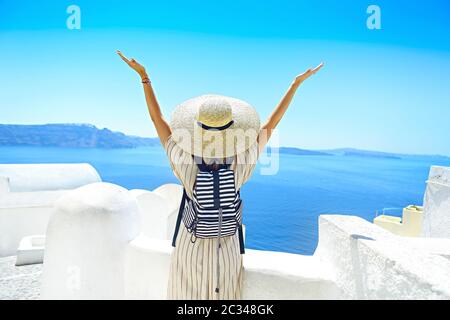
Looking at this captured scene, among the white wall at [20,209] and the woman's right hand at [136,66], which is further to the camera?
the white wall at [20,209]

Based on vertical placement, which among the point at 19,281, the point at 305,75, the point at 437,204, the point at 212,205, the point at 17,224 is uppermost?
the point at 305,75

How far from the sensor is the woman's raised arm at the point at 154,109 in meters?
1.83

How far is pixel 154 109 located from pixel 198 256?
3.03 feet

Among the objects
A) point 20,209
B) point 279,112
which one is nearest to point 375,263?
point 279,112

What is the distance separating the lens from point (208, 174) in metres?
1.67

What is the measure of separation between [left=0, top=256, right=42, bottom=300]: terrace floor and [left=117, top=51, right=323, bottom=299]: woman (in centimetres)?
327

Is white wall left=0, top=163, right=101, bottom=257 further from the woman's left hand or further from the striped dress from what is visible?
the woman's left hand

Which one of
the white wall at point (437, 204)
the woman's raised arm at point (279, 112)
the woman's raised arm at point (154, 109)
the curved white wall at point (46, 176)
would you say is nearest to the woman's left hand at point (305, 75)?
the woman's raised arm at point (279, 112)

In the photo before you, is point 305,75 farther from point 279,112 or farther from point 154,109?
point 154,109

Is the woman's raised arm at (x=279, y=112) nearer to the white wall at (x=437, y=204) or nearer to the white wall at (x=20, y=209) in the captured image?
the white wall at (x=437, y=204)

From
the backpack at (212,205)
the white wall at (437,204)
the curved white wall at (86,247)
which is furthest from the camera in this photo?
the white wall at (437,204)
